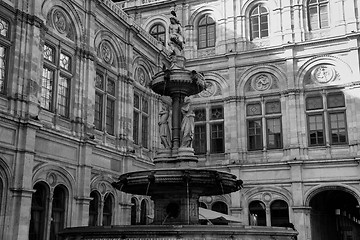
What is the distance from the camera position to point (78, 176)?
19828 mm

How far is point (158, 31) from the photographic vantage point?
106 ft

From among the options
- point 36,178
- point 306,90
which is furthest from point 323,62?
point 36,178

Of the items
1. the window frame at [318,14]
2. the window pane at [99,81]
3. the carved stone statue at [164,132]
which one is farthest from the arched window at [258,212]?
the carved stone statue at [164,132]

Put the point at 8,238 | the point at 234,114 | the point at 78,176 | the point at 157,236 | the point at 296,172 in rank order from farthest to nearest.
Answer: the point at 234,114, the point at 296,172, the point at 78,176, the point at 8,238, the point at 157,236

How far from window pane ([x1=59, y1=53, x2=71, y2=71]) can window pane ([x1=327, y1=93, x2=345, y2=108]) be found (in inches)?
589

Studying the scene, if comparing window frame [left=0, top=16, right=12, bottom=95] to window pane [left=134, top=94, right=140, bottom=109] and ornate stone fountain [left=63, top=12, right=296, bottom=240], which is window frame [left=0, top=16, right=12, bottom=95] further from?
window pane [left=134, top=94, right=140, bottom=109]

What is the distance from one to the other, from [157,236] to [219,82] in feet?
68.7

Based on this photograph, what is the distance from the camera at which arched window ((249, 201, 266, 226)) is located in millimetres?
27453

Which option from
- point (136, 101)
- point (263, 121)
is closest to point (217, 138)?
point (263, 121)

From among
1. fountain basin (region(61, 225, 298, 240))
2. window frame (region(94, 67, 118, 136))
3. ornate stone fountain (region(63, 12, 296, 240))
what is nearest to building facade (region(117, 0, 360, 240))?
window frame (region(94, 67, 118, 136))

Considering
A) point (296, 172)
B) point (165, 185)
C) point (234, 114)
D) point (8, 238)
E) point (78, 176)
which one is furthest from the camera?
point (234, 114)

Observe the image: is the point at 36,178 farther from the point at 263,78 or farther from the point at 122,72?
the point at 263,78

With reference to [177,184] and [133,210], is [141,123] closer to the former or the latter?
[133,210]

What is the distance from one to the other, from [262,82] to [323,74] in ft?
11.8
